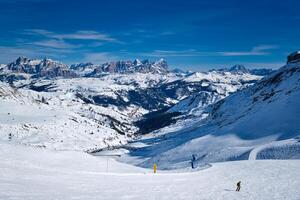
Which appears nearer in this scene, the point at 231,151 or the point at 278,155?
the point at 278,155

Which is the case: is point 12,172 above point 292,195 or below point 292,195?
above

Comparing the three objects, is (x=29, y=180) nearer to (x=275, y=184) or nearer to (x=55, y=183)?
(x=55, y=183)

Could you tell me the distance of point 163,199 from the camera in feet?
84.1

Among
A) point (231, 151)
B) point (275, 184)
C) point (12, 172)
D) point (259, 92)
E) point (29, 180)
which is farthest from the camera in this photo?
point (259, 92)

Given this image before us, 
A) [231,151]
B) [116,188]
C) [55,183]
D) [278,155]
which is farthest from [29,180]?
[231,151]

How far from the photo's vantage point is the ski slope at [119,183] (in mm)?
24562

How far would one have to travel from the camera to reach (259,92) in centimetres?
19450

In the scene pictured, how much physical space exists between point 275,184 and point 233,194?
22.4 ft

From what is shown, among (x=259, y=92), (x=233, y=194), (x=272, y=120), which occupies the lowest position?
(x=233, y=194)

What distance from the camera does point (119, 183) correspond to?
32.5 meters

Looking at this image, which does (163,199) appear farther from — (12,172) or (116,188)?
(12,172)

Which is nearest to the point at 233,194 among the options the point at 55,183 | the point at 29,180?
the point at 55,183

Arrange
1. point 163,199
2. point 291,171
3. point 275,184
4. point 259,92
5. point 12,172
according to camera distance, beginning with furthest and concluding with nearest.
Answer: point 259,92
point 291,171
point 275,184
point 12,172
point 163,199

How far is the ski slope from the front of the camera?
80.6 ft
